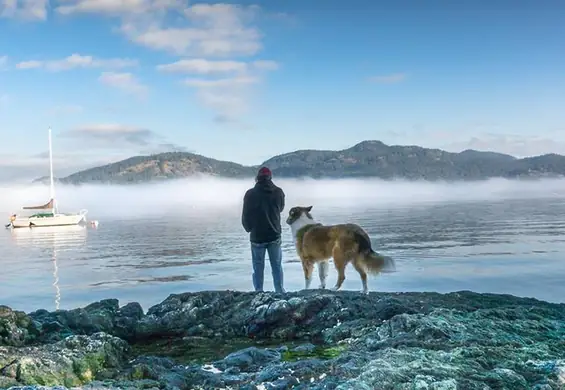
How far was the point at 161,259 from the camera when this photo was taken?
23797 mm

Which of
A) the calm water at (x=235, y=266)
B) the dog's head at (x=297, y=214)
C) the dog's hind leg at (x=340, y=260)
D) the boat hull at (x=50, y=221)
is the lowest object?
the calm water at (x=235, y=266)

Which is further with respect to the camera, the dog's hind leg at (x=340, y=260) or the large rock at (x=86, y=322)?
the dog's hind leg at (x=340, y=260)

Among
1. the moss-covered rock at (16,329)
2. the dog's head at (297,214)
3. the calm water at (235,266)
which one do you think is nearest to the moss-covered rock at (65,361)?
the moss-covered rock at (16,329)

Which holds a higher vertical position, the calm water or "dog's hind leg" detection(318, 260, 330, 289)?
"dog's hind leg" detection(318, 260, 330, 289)

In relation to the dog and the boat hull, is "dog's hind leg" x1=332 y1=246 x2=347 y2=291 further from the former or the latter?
the boat hull

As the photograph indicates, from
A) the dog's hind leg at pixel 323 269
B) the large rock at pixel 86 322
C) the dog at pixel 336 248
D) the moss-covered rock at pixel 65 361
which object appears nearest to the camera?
the moss-covered rock at pixel 65 361

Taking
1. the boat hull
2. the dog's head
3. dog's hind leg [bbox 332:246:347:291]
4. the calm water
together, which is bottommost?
the calm water

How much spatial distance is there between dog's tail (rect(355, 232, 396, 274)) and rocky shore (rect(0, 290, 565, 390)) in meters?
0.86

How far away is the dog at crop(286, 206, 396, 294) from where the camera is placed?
10.2 m

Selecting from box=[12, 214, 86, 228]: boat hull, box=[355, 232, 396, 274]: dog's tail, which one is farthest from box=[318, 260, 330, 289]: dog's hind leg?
box=[12, 214, 86, 228]: boat hull

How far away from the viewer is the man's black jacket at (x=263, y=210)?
10.5 meters

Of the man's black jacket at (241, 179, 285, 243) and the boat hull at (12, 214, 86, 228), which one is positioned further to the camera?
the boat hull at (12, 214, 86, 228)

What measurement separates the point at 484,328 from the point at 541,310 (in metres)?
1.74

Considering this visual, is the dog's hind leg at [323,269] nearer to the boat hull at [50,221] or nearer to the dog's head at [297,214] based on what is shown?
the dog's head at [297,214]
